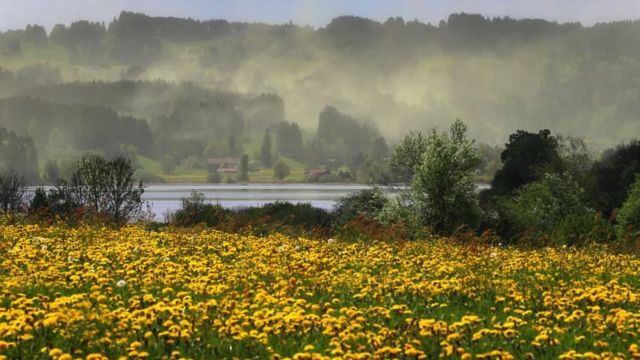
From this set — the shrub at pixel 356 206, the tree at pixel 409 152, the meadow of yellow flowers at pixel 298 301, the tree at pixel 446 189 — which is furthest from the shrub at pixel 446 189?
the meadow of yellow flowers at pixel 298 301

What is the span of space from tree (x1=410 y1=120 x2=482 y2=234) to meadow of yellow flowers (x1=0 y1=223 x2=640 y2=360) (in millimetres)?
30329

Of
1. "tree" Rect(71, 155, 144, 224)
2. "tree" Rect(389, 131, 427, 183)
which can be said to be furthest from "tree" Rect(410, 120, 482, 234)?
"tree" Rect(71, 155, 144, 224)

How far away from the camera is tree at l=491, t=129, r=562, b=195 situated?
289 ft

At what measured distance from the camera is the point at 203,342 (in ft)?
31.8

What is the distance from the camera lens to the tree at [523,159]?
289ft

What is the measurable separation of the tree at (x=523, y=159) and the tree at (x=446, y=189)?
37.4 m

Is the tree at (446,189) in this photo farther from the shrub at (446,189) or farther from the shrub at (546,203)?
the shrub at (546,203)

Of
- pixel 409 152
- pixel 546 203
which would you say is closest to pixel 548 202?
pixel 546 203

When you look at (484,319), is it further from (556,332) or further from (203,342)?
(203,342)

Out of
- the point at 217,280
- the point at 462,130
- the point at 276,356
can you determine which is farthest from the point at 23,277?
the point at 462,130

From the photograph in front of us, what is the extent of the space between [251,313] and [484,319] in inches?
143

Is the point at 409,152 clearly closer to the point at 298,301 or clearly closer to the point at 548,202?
the point at 548,202

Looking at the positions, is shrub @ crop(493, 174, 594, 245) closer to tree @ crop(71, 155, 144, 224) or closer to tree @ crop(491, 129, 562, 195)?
tree @ crop(491, 129, 562, 195)

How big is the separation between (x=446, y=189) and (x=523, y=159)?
41017 mm
